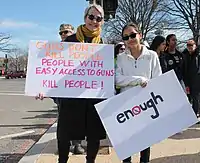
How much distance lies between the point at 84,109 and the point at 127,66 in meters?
0.63

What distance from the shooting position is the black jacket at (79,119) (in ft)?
11.4

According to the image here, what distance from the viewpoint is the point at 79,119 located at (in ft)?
11.4

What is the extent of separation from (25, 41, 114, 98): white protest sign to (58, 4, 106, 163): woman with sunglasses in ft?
0.34

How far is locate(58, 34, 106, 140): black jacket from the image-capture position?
3.47m

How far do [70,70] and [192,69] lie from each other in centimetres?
366

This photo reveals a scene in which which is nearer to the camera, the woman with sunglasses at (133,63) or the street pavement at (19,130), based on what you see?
the woman with sunglasses at (133,63)

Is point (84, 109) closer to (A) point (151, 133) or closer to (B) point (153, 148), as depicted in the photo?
(A) point (151, 133)

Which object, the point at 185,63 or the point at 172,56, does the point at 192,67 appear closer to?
the point at 185,63

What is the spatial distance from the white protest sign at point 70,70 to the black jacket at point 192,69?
10.9 feet

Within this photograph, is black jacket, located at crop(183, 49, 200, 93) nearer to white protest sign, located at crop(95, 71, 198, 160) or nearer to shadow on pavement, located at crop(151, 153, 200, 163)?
shadow on pavement, located at crop(151, 153, 200, 163)

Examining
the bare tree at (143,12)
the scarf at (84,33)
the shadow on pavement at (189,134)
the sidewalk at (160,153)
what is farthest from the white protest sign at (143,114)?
the bare tree at (143,12)

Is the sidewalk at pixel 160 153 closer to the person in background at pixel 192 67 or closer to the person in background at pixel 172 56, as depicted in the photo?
the person in background at pixel 192 67

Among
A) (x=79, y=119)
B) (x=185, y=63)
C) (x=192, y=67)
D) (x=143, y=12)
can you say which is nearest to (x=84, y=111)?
(x=79, y=119)

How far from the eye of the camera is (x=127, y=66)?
141 inches
